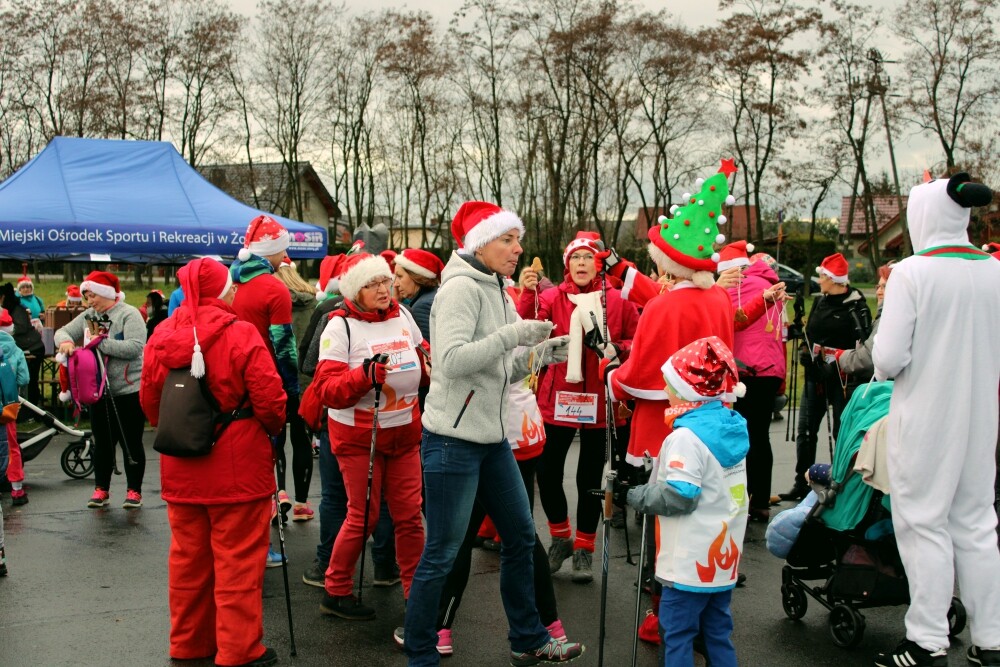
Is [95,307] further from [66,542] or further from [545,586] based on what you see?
[545,586]

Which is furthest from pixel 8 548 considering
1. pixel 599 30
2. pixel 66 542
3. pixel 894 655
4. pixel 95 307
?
pixel 599 30

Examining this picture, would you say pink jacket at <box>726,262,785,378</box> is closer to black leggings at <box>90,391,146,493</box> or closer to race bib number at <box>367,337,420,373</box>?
race bib number at <box>367,337,420,373</box>

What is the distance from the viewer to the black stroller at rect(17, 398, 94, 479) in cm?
845

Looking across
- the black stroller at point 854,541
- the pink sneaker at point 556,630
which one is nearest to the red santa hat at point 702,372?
the black stroller at point 854,541

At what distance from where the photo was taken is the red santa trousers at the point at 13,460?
308 inches

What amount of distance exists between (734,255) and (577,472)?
2157mm

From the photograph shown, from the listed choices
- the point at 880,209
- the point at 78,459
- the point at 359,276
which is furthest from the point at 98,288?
the point at 880,209

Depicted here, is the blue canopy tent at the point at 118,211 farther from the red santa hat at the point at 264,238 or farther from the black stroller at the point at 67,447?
the red santa hat at the point at 264,238

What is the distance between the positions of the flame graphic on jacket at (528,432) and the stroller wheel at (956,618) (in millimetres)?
2291

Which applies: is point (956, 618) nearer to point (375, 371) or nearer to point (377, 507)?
point (377, 507)

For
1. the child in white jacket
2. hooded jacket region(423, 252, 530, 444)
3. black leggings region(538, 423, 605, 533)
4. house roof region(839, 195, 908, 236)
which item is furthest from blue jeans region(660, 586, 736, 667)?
house roof region(839, 195, 908, 236)

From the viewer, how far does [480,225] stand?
164 inches

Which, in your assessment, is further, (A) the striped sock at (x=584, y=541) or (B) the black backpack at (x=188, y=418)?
(A) the striped sock at (x=584, y=541)

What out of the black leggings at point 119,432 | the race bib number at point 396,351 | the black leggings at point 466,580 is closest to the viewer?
the black leggings at point 466,580
